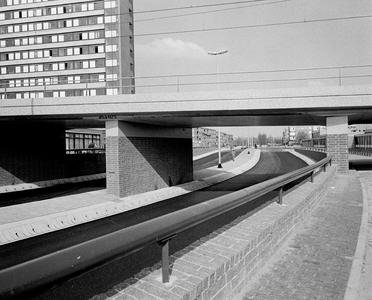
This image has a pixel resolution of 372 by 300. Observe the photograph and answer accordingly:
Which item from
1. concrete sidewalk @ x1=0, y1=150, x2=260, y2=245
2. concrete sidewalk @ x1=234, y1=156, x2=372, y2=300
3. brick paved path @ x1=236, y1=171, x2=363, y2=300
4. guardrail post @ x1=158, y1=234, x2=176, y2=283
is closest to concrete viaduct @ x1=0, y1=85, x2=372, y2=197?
concrete sidewalk @ x1=0, y1=150, x2=260, y2=245

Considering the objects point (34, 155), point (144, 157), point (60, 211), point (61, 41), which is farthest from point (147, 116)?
point (61, 41)

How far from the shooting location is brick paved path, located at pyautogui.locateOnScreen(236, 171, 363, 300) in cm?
378

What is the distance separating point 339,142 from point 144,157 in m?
9.56

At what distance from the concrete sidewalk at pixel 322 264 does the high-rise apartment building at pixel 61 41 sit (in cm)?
5635

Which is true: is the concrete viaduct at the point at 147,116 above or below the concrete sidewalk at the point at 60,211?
above

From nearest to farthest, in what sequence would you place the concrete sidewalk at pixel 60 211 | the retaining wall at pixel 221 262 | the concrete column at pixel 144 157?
the retaining wall at pixel 221 262 < the concrete sidewalk at pixel 60 211 < the concrete column at pixel 144 157

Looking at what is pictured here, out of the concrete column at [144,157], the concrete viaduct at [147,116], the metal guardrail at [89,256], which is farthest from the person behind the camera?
the concrete column at [144,157]

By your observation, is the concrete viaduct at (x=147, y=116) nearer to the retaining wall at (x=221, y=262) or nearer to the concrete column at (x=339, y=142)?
the concrete column at (x=339, y=142)

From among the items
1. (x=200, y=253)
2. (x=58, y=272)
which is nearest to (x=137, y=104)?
(x=200, y=253)

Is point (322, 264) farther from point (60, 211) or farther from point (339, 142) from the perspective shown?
point (339, 142)

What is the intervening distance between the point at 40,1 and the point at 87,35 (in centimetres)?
1156

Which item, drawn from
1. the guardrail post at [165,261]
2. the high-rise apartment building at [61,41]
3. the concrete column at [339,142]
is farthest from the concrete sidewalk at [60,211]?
the high-rise apartment building at [61,41]

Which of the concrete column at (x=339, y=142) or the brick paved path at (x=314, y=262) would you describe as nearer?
the brick paved path at (x=314, y=262)

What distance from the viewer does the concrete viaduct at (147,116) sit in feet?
38.5
